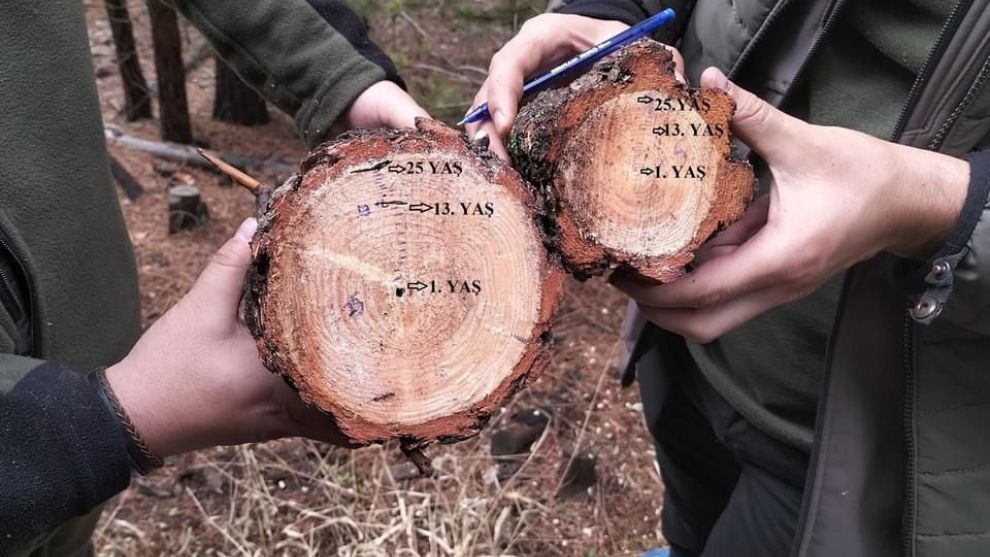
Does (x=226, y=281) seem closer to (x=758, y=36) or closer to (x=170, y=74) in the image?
(x=758, y=36)

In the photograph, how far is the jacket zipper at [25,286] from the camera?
109 cm

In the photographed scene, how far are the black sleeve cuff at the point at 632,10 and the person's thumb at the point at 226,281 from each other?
864 mm

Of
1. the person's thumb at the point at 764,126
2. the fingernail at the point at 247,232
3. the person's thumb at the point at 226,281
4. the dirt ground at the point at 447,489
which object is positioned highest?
the person's thumb at the point at 764,126

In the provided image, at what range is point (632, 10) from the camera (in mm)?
1535

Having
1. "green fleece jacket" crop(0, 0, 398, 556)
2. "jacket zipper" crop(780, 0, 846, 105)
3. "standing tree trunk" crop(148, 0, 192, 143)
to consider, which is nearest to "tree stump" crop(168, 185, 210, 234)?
"standing tree trunk" crop(148, 0, 192, 143)

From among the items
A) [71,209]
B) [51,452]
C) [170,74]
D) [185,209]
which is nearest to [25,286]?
[71,209]

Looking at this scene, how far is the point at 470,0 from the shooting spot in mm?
3295

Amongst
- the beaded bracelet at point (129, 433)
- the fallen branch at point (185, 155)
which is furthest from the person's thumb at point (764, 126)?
the fallen branch at point (185, 155)

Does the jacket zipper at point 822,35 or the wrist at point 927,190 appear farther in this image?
the jacket zipper at point 822,35

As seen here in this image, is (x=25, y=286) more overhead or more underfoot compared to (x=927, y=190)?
more underfoot

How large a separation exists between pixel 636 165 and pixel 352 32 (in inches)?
29.7

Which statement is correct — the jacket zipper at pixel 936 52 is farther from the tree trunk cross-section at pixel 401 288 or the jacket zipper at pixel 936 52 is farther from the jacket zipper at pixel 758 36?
the tree trunk cross-section at pixel 401 288

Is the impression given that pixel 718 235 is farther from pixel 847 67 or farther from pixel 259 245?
pixel 259 245

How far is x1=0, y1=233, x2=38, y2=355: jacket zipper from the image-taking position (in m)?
1.09
